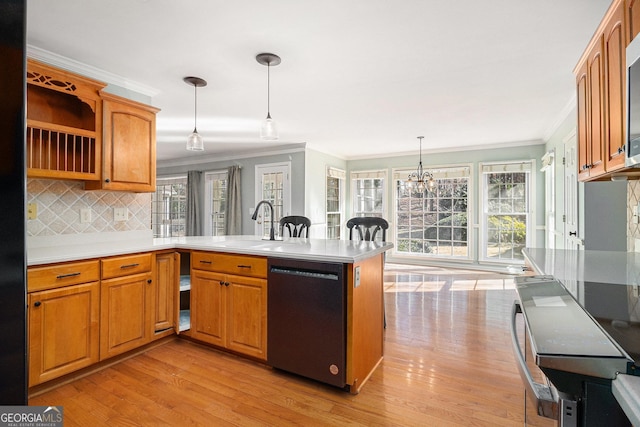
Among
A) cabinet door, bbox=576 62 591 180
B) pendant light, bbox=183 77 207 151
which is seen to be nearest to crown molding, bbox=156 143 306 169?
pendant light, bbox=183 77 207 151

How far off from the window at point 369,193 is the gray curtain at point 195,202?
339 centimetres

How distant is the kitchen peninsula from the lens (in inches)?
76.9

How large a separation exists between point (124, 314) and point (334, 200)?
16.2ft

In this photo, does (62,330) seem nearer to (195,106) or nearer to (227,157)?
(195,106)

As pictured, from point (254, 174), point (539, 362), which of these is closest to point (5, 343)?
point (539, 362)

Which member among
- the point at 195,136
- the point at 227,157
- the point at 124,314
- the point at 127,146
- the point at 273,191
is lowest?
the point at 124,314

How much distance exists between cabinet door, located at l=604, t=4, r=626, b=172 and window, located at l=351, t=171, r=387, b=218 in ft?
16.6

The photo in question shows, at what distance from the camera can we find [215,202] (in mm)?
6855

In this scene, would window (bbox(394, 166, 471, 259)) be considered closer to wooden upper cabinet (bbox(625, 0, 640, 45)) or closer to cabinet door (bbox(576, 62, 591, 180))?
cabinet door (bbox(576, 62, 591, 180))

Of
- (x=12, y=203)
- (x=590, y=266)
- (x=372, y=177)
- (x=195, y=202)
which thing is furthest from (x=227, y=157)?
(x=12, y=203)

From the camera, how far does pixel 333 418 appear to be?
69.6 inches

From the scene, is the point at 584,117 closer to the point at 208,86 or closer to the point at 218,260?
the point at 218,260

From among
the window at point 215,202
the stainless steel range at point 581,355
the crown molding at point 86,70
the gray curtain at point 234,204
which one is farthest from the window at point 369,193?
the stainless steel range at point 581,355

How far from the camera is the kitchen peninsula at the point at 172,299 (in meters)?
1.95
